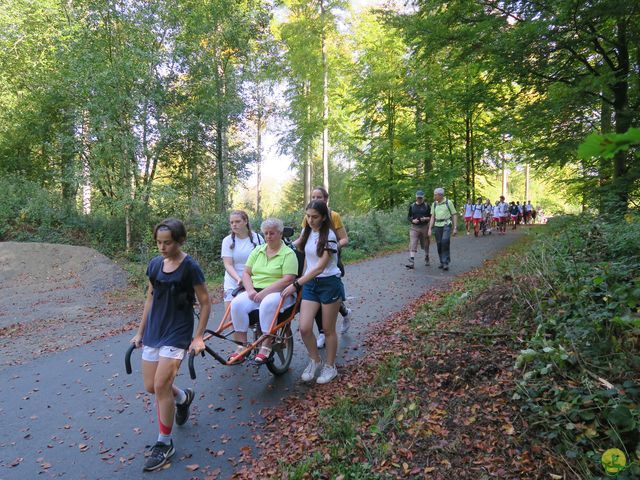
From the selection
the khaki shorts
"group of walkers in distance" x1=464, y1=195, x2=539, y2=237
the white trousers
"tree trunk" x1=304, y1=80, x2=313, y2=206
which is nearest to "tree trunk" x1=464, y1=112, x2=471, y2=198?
"group of walkers in distance" x1=464, y1=195, x2=539, y2=237

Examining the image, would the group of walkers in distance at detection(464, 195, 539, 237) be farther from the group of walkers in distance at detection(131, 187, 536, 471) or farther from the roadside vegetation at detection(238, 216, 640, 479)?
the group of walkers in distance at detection(131, 187, 536, 471)

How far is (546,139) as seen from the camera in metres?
11.1

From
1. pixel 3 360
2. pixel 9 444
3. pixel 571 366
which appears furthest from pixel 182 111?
pixel 571 366

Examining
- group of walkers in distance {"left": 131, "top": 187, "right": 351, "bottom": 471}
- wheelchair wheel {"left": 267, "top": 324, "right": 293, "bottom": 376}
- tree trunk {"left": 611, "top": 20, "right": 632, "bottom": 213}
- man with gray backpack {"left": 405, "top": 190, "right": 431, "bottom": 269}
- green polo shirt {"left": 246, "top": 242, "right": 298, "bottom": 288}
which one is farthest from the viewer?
man with gray backpack {"left": 405, "top": 190, "right": 431, "bottom": 269}

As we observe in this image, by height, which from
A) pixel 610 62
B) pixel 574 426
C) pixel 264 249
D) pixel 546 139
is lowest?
pixel 574 426

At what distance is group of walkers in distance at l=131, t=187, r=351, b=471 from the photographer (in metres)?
3.52

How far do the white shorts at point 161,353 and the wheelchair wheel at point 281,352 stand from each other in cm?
120

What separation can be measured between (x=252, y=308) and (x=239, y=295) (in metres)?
0.21

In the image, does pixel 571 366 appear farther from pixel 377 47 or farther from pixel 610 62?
pixel 377 47

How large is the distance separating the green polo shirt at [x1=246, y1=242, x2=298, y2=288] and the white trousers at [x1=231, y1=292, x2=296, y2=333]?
0.25m

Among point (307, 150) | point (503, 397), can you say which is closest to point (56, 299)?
point (503, 397)

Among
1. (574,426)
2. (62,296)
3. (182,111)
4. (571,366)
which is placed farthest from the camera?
(182,111)

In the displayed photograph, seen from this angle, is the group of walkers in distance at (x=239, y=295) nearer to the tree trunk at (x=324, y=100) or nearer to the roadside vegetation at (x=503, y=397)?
the roadside vegetation at (x=503, y=397)

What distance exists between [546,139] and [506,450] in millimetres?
10386
